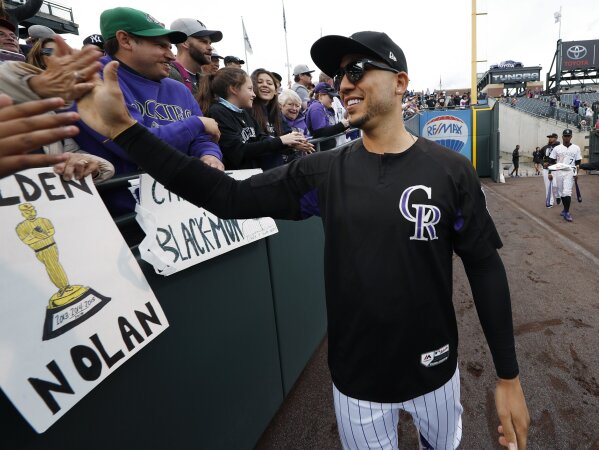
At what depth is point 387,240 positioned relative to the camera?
1.43 m

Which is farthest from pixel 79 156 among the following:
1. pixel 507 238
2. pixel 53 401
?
A: pixel 507 238

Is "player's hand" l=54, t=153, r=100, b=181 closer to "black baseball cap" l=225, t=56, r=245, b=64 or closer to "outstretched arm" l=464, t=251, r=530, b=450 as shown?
"outstretched arm" l=464, t=251, r=530, b=450

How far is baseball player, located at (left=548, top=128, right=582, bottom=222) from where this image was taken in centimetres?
905

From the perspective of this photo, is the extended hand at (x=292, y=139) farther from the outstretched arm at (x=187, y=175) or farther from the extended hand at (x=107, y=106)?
the extended hand at (x=107, y=106)

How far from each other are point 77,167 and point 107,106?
424 millimetres

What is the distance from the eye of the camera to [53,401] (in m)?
1.20

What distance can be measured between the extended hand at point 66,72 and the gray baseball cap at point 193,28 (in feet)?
8.82

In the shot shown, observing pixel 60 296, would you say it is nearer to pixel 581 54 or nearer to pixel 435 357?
pixel 435 357

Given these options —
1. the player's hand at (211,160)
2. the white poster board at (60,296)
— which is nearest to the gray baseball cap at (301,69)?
the player's hand at (211,160)

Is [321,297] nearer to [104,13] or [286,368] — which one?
[286,368]

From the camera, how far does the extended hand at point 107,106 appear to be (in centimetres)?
109

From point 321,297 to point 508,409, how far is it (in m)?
2.36

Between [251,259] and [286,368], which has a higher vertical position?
[251,259]

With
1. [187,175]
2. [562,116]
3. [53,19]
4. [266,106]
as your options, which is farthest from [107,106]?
[562,116]
